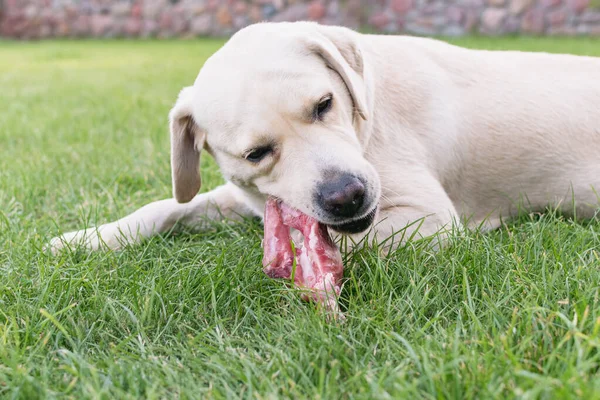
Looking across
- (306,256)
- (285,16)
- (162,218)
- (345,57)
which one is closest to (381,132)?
(345,57)

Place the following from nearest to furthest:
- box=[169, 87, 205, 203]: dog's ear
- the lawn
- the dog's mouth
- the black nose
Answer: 1. the lawn
2. the black nose
3. the dog's mouth
4. box=[169, 87, 205, 203]: dog's ear

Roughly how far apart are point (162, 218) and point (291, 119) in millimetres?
933

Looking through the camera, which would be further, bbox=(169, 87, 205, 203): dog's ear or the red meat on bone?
bbox=(169, 87, 205, 203): dog's ear

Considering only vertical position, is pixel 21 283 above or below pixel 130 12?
above

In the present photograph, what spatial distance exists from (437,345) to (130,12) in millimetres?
16173

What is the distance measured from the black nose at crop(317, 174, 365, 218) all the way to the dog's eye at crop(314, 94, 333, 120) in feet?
0.94

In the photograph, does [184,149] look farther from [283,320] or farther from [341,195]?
[283,320]

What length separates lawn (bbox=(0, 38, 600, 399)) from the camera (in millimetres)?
1600

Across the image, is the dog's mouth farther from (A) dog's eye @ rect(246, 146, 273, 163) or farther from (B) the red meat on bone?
(A) dog's eye @ rect(246, 146, 273, 163)

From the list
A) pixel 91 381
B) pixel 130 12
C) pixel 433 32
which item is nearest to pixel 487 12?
pixel 433 32

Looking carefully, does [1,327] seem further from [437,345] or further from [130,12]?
[130,12]

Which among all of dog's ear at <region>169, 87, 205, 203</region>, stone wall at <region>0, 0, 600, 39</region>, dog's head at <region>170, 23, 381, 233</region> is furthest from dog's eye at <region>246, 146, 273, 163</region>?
stone wall at <region>0, 0, 600, 39</region>

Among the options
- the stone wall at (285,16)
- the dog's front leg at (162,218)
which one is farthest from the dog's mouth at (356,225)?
the stone wall at (285,16)

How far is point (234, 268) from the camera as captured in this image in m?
2.36
